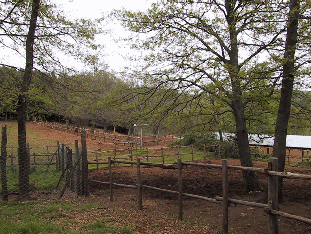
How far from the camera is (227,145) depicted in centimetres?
2209

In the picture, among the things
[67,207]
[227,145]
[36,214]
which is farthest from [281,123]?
[227,145]

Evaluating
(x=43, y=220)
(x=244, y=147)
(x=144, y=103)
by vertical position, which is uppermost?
(x=144, y=103)

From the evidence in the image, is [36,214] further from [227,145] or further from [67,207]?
[227,145]

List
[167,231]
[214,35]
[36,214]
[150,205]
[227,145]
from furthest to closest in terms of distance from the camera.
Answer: [227,145] < [214,35] < [150,205] < [36,214] < [167,231]

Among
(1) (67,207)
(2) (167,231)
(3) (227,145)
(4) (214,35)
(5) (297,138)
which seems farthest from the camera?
(5) (297,138)

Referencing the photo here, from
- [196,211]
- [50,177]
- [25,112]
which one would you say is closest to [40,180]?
[50,177]

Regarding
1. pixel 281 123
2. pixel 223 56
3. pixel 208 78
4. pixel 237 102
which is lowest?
pixel 281 123

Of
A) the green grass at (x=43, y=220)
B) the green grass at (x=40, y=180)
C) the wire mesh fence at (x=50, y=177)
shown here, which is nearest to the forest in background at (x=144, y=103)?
the wire mesh fence at (x=50, y=177)

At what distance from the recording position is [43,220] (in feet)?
17.5

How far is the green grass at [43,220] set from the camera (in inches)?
184

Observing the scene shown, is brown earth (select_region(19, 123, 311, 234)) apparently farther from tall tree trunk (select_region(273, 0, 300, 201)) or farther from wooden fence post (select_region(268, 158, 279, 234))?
tall tree trunk (select_region(273, 0, 300, 201))

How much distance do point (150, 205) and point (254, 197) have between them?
3.01m

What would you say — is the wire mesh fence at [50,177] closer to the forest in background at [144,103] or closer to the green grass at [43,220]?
the green grass at [43,220]

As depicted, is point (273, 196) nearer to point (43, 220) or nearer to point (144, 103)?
point (43, 220)
